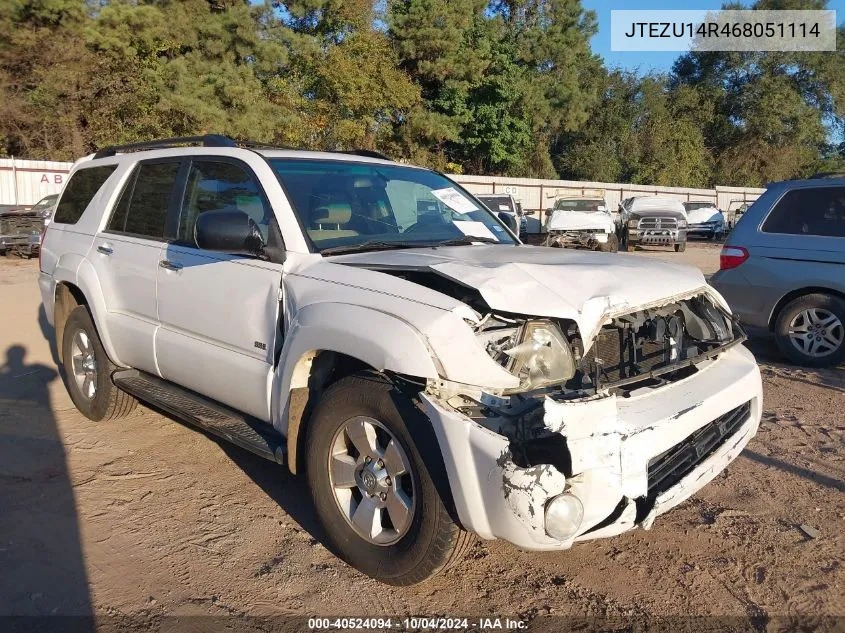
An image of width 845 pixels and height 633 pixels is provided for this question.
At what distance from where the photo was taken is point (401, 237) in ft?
12.6

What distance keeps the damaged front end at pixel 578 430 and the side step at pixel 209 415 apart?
1188 millimetres

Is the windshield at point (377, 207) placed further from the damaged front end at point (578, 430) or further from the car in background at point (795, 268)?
the car in background at point (795, 268)

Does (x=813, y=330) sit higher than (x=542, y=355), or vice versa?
(x=542, y=355)

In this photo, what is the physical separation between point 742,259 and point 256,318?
17.4ft

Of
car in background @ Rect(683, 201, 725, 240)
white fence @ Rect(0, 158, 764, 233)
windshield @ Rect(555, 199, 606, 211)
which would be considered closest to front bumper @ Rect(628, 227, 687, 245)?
windshield @ Rect(555, 199, 606, 211)

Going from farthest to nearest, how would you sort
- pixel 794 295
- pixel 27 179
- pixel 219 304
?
pixel 27 179
pixel 794 295
pixel 219 304

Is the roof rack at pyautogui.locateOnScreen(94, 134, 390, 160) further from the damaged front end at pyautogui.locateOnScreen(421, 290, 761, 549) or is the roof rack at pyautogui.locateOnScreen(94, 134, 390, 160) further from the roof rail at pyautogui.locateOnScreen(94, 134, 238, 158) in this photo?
the damaged front end at pyautogui.locateOnScreen(421, 290, 761, 549)

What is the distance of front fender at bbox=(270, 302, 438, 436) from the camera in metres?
2.63

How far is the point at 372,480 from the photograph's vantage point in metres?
2.92

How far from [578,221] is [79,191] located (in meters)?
15.0

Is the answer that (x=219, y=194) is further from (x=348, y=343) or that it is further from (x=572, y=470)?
(x=572, y=470)

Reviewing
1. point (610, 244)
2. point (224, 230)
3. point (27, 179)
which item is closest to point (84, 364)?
point (224, 230)

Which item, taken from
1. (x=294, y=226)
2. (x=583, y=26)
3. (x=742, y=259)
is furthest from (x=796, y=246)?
(x=583, y=26)

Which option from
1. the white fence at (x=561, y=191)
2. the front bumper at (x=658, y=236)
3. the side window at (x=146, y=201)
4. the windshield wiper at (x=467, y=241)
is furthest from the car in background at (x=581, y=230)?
the side window at (x=146, y=201)
